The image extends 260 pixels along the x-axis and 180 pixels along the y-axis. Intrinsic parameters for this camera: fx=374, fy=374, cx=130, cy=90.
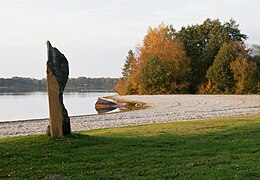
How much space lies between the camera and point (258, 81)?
55781 millimetres

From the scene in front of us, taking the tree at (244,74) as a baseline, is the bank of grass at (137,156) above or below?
below

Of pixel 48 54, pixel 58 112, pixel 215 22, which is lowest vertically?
pixel 58 112

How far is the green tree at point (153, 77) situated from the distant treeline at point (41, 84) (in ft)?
171

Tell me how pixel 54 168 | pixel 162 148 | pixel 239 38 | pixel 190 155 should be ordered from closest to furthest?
pixel 54 168 → pixel 190 155 → pixel 162 148 → pixel 239 38

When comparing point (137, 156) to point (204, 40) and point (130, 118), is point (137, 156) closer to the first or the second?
point (130, 118)

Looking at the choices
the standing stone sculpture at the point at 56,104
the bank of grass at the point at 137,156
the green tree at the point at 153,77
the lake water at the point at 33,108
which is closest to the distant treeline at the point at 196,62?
the green tree at the point at 153,77

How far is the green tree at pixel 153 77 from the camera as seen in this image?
5834 centimetres

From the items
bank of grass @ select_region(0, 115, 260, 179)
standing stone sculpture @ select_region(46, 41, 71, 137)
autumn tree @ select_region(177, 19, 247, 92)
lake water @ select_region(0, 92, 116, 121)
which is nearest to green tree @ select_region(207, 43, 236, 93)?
autumn tree @ select_region(177, 19, 247, 92)

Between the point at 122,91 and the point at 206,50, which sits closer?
the point at 206,50

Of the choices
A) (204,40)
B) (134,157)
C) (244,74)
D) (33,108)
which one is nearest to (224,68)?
(244,74)

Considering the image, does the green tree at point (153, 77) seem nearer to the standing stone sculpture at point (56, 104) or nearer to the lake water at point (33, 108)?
the lake water at point (33, 108)

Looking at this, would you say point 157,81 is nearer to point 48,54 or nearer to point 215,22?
point 215,22

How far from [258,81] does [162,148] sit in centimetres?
4950

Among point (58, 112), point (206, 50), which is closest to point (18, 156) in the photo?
point (58, 112)
